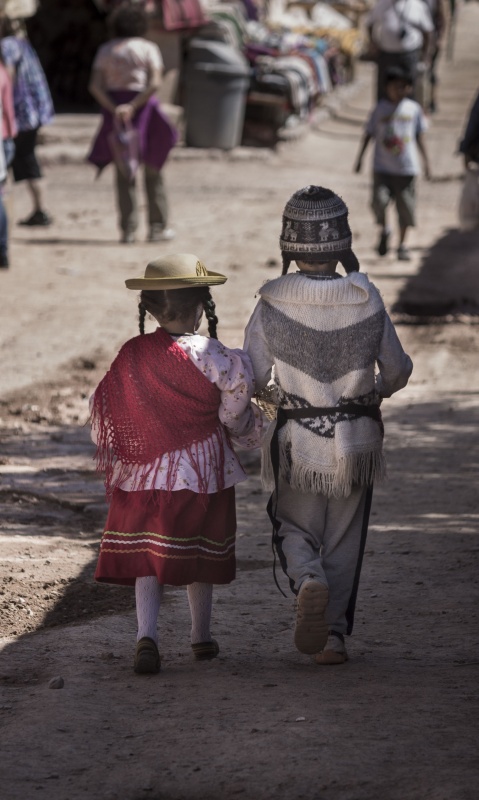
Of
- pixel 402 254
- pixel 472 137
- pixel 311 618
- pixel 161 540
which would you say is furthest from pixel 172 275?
pixel 402 254

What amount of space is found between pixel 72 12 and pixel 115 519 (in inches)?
777

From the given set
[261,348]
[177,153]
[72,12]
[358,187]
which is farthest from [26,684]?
[72,12]

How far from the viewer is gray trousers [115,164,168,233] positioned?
12969mm

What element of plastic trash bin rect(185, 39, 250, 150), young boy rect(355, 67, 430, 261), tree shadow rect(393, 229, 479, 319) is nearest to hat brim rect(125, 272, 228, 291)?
tree shadow rect(393, 229, 479, 319)

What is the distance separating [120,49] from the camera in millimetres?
12570

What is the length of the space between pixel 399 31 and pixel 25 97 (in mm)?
5115

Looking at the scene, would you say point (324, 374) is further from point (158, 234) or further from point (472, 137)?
point (158, 234)

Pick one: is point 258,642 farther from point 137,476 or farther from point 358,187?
point 358,187

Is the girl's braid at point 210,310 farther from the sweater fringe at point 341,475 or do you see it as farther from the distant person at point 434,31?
the distant person at point 434,31

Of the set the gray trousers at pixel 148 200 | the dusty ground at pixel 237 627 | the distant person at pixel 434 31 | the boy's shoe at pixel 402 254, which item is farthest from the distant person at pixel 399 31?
the dusty ground at pixel 237 627

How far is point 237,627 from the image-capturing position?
4926 millimetres

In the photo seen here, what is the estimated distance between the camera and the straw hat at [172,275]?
4.23m

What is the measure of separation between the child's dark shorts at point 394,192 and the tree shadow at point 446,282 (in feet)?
1.97

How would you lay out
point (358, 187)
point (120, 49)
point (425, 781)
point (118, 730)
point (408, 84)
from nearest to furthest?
1. point (425, 781)
2. point (118, 730)
3. point (408, 84)
4. point (120, 49)
5. point (358, 187)
